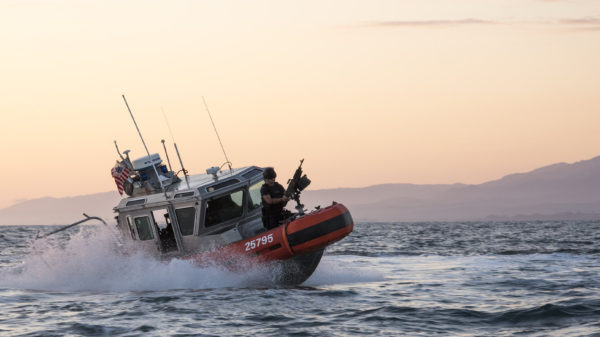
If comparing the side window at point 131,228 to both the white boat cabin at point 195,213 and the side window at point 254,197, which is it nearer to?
the white boat cabin at point 195,213

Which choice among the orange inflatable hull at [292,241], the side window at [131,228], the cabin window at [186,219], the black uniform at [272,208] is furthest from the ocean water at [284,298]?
the black uniform at [272,208]

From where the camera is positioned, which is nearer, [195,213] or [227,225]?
[195,213]

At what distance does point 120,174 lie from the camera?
17.6 metres

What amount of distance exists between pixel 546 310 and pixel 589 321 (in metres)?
0.91

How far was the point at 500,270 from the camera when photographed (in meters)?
18.8

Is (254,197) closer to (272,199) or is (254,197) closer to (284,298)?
(272,199)

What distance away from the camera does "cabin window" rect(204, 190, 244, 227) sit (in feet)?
51.3

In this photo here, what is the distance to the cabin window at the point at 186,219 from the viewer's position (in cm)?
1565

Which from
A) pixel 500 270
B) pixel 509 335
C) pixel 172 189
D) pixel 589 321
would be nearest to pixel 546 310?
pixel 589 321

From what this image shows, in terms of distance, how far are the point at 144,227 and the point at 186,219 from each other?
52.1 inches

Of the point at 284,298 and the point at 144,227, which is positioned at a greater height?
the point at 144,227

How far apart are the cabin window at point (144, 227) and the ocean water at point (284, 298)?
50cm

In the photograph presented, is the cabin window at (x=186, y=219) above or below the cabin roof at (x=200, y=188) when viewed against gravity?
below

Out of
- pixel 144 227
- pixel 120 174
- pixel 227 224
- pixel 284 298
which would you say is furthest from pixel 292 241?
pixel 120 174
